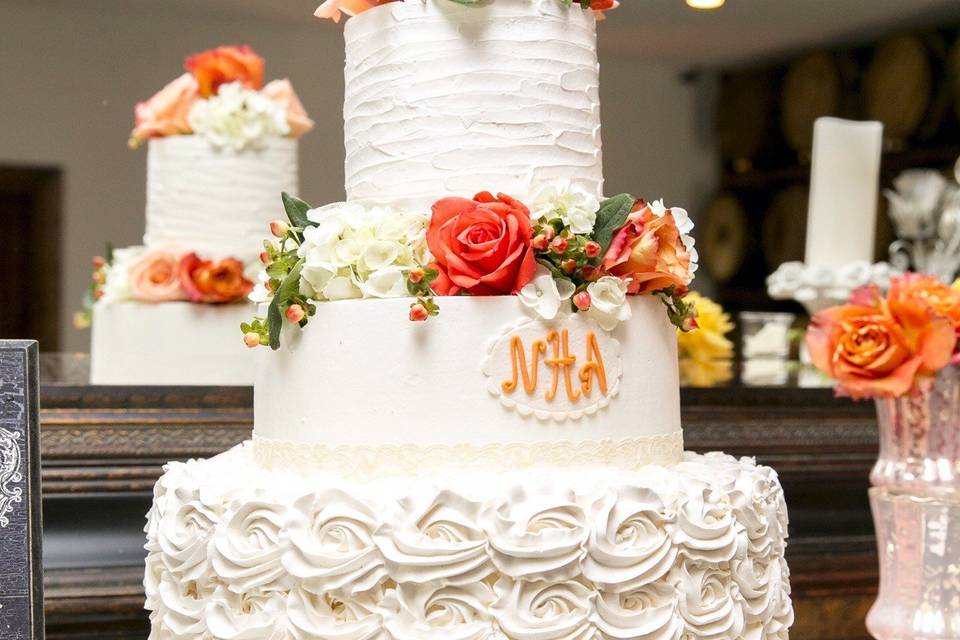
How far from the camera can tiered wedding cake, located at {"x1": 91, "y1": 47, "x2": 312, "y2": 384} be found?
2969 millimetres

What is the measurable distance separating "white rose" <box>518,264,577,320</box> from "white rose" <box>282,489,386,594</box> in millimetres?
295

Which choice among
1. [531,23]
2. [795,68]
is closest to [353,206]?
[531,23]

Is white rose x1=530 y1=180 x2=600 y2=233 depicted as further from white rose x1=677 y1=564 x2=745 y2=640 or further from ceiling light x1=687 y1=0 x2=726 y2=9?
ceiling light x1=687 y1=0 x2=726 y2=9

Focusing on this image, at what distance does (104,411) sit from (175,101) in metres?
0.75

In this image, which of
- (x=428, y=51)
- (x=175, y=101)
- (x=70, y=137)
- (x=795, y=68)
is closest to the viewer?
(x=428, y=51)

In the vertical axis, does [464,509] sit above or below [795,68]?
below

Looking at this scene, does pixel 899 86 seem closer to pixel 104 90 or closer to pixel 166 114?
pixel 104 90

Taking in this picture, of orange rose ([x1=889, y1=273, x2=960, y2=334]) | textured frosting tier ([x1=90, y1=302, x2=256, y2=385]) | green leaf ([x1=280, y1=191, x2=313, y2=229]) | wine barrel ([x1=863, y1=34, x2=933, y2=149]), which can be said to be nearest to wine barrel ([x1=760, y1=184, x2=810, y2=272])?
wine barrel ([x1=863, y1=34, x2=933, y2=149])

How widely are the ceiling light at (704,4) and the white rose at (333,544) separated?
3.94 meters

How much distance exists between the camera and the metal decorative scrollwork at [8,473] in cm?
153

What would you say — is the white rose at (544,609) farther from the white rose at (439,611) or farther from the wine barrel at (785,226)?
the wine barrel at (785,226)

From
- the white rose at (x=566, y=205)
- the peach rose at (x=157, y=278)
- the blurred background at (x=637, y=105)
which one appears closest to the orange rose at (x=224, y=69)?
the peach rose at (x=157, y=278)

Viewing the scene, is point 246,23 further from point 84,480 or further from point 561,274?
point 561,274

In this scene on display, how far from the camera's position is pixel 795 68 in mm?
5406
